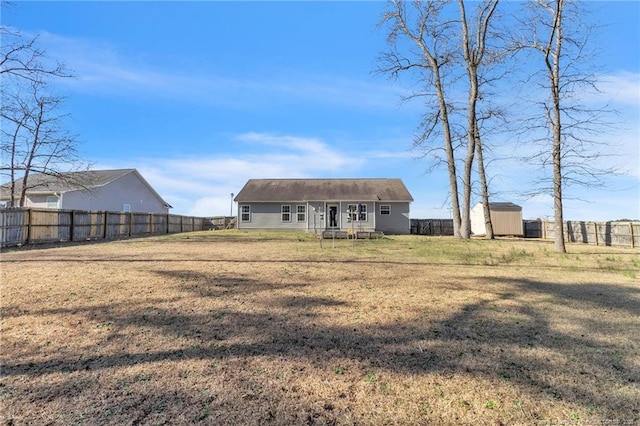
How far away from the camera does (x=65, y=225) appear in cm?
1642

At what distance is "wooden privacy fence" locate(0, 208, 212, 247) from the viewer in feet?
45.5

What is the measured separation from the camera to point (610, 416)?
256cm

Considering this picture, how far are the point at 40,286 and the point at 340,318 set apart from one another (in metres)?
5.20

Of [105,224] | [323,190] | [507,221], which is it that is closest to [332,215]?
[323,190]

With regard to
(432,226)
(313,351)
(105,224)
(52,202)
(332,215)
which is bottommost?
(313,351)

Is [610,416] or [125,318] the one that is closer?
[610,416]

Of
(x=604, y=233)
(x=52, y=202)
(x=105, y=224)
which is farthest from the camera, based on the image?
(x=52, y=202)

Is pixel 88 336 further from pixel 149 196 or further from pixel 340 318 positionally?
pixel 149 196

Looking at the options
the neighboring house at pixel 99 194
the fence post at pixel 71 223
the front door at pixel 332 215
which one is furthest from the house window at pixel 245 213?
the fence post at pixel 71 223

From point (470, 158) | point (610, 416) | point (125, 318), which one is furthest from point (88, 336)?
point (470, 158)

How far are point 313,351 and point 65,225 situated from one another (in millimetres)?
17375

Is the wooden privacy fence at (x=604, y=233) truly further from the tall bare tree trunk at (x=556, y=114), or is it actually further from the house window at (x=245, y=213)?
the house window at (x=245, y=213)

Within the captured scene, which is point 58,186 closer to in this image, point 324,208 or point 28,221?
point 28,221

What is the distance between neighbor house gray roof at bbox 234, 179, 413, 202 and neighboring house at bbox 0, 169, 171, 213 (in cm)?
956
